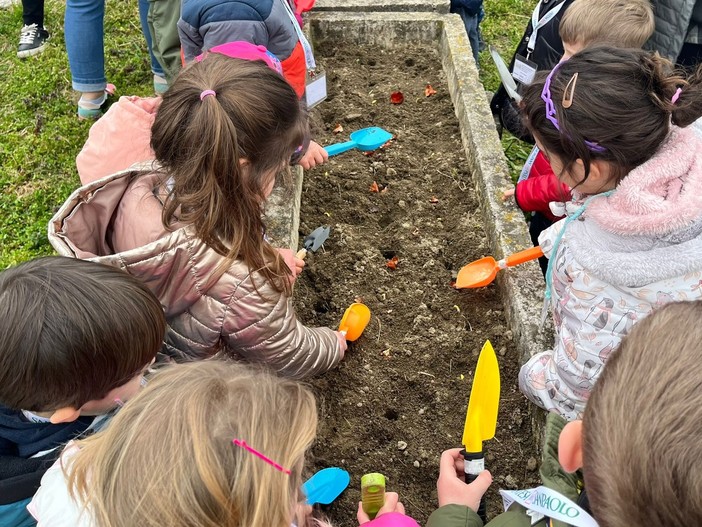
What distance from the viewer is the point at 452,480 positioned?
4.78 ft

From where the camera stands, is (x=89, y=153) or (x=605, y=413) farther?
(x=89, y=153)

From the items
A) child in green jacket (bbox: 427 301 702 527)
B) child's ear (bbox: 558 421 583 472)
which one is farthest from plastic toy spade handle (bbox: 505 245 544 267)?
child in green jacket (bbox: 427 301 702 527)

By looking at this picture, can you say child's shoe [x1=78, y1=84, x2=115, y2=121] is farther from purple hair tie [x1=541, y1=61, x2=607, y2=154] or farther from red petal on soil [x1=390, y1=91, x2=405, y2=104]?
Answer: purple hair tie [x1=541, y1=61, x2=607, y2=154]

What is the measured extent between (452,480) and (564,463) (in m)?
0.35

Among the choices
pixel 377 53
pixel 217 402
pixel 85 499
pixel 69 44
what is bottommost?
pixel 377 53

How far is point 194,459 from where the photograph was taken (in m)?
0.92

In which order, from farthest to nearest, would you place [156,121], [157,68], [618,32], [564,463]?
[157,68] → [618,32] → [156,121] → [564,463]

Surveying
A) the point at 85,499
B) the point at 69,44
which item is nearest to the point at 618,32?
the point at 85,499

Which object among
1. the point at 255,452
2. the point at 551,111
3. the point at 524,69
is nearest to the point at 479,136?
the point at 524,69

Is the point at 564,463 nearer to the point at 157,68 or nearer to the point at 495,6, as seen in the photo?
the point at 157,68

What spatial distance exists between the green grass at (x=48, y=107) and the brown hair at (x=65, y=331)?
1.82 metres

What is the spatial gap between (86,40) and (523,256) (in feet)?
9.02

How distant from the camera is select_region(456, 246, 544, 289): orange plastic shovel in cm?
231

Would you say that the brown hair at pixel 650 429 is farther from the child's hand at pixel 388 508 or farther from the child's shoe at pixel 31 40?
the child's shoe at pixel 31 40
